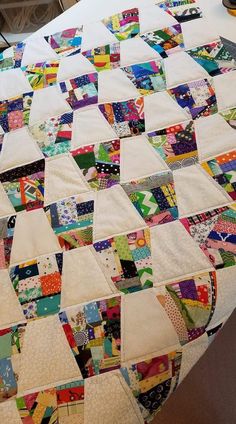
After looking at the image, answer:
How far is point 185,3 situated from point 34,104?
2.62ft

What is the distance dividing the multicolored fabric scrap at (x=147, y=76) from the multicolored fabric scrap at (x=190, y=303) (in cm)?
69

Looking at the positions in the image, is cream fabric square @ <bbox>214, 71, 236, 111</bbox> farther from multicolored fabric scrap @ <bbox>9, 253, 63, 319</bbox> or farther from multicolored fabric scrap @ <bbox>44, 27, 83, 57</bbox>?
multicolored fabric scrap @ <bbox>9, 253, 63, 319</bbox>

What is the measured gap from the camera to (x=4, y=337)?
805 mm

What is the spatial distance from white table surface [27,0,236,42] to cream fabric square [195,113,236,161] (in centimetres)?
53

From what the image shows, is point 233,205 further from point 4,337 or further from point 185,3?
point 185,3

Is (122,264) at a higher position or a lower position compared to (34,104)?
lower

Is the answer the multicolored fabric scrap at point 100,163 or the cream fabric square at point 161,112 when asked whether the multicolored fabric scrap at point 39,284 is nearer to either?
the multicolored fabric scrap at point 100,163

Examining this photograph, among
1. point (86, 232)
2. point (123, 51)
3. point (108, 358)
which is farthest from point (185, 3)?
point (108, 358)

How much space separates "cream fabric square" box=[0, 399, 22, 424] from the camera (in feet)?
2.35

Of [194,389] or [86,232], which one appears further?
[194,389]

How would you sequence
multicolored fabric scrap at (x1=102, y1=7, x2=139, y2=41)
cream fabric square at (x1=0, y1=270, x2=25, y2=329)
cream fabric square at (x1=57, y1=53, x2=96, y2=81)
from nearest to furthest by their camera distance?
1. cream fabric square at (x1=0, y1=270, x2=25, y2=329)
2. cream fabric square at (x1=57, y1=53, x2=96, y2=81)
3. multicolored fabric scrap at (x1=102, y1=7, x2=139, y2=41)

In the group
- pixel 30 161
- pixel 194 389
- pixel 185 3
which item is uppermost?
pixel 185 3

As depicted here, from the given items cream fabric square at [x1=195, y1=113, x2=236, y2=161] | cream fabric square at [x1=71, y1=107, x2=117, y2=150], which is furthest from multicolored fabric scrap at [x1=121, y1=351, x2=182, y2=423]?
cream fabric square at [x1=71, y1=107, x2=117, y2=150]

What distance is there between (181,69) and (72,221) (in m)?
0.69
